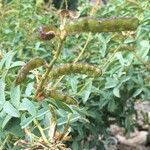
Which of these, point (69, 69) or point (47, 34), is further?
point (69, 69)

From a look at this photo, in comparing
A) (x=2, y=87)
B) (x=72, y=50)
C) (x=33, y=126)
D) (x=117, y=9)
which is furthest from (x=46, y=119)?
(x=117, y=9)

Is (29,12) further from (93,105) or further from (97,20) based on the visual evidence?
(97,20)

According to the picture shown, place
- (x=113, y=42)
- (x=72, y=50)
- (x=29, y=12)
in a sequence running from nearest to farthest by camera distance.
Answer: (x=113, y=42), (x=72, y=50), (x=29, y=12)

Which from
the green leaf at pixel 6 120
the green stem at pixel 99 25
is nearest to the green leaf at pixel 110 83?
the green leaf at pixel 6 120

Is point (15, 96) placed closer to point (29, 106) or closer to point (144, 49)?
point (29, 106)

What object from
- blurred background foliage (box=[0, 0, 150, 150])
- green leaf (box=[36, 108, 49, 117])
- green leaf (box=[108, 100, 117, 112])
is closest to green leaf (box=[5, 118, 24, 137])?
blurred background foliage (box=[0, 0, 150, 150])

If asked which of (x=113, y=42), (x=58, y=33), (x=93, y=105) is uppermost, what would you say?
(x=58, y=33)

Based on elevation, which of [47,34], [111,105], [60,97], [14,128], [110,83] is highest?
[47,34]

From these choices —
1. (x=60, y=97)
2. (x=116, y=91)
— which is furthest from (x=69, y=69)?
(x=116, y=91)
